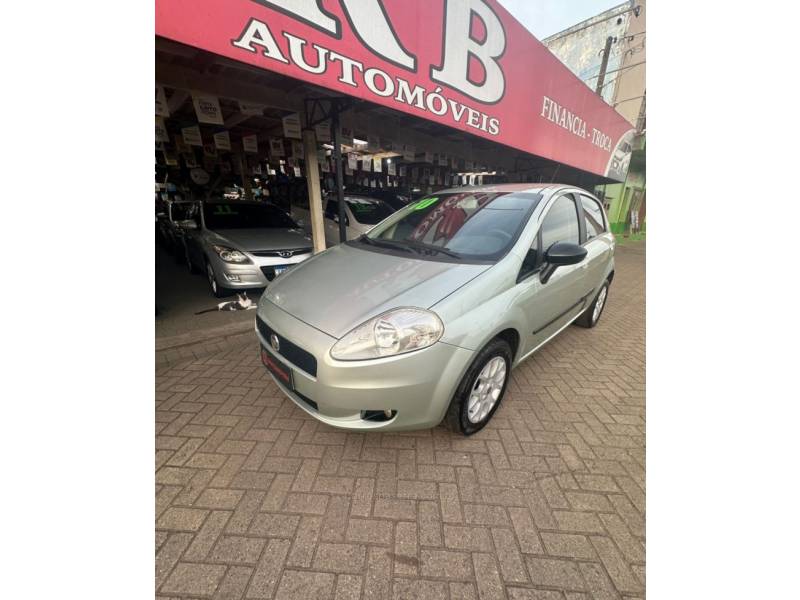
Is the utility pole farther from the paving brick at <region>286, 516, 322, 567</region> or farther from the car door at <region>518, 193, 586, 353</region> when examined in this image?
the paving brick at <region>286, 516, 322, 567</region>

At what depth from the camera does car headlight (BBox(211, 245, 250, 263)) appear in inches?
172

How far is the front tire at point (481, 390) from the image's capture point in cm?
195

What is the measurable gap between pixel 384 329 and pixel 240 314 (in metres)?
3.28

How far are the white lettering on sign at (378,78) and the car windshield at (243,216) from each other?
8.94ft

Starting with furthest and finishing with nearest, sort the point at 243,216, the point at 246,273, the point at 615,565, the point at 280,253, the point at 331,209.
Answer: the point at 331,209, the point at 243,216, the point at 280,253, the point at 246,273, the point at 615,565

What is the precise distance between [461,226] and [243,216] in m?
4.41

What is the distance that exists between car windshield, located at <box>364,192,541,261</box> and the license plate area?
1.25m

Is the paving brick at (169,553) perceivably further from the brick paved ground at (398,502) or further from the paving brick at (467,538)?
the paving brick at (467,538)

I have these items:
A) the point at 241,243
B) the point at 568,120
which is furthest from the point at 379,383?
the point at 568,120

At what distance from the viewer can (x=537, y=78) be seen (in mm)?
6867

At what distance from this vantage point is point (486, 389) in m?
2.18

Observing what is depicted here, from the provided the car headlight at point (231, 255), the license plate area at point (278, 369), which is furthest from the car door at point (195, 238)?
the license plate area at point (278, 369)

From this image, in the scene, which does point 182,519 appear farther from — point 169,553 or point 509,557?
point 509,557

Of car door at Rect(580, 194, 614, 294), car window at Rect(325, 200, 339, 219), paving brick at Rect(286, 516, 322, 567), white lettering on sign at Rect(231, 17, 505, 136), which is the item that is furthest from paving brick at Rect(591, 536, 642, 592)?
car window at Rect(325, 200, 339, 219)
